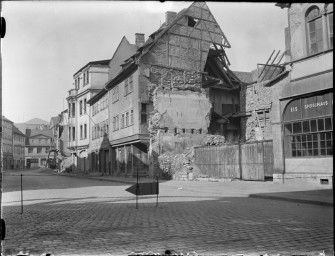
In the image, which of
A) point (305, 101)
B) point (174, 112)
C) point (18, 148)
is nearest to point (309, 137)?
point (305, 101)

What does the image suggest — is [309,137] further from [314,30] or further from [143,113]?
[143,113]

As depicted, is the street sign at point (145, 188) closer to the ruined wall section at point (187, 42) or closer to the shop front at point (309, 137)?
the shop front at point (309, 137)

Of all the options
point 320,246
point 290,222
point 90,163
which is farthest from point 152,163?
point 320,246

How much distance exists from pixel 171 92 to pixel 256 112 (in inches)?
348

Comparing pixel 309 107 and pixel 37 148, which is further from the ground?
pixel 309 107

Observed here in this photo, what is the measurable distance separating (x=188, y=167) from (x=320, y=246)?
21.2 metres

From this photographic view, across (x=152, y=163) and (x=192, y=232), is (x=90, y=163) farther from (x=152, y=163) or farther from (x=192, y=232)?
(x=192, y=232)

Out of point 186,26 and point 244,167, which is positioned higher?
point 186,26

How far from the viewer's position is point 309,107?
16969 millimetres

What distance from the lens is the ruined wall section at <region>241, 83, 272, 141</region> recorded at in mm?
32469

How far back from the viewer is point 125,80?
32.8m

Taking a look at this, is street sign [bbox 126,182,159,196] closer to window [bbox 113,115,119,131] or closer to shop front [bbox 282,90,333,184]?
shop front [bbox 282,90,333,184]

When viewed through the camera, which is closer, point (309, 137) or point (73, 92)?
point (309, 137)

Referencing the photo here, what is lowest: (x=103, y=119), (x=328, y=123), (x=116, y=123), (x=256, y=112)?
(x=328, y=123)
